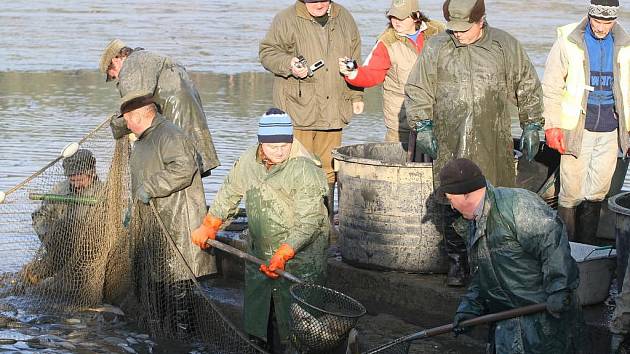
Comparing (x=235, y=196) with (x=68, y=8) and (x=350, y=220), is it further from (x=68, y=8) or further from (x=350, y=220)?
(x=68, y=8)

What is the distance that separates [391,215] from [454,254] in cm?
61

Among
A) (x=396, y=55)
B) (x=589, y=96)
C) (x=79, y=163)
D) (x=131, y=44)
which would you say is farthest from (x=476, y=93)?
(x=131, y=44)

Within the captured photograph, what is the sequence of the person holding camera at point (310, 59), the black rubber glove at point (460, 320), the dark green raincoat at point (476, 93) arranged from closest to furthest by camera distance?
the black rubber glove at point (460, 320), the dark green raincoat at point (476, 93), the person holding camera at point (310, 59)

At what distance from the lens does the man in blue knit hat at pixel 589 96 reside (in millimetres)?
8594

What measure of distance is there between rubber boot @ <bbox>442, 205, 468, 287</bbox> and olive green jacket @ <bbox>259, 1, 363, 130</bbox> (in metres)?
1.75

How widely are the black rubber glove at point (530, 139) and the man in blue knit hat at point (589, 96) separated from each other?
72 cm

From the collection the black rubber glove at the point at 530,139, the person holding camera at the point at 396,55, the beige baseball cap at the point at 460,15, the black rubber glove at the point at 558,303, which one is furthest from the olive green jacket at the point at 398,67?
the black rubber glove at the point at 558,303

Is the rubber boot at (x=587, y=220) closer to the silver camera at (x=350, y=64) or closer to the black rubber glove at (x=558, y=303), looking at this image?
the silver camera at (x=350, y=64)

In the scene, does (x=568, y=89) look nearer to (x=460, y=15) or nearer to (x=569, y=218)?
(x=569, y=218)

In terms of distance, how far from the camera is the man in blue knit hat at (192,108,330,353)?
6922 millimetres

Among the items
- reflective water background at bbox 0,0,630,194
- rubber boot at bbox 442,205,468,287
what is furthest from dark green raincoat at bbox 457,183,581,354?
reflective water background at bbox 0,0,630,194

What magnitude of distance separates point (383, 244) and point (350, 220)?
12.2 inches

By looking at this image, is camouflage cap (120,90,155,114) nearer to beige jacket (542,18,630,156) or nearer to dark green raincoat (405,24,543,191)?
dark green raincoat (405,24,543,191)

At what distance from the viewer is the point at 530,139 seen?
7.91m
